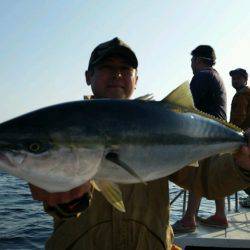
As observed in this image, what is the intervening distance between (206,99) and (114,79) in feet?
9.94

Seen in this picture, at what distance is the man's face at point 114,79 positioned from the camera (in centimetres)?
430

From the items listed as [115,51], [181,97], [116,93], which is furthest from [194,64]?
[181,97]

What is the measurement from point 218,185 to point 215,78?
3.56 m

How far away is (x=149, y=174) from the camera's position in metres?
3.02

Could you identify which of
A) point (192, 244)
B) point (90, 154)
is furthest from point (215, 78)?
point (90, 154)

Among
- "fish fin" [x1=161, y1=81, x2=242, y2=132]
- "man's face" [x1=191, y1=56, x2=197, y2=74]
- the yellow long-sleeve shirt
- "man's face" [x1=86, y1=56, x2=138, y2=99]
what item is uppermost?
"man's face" [x1=191, y1=56, x2=197, y2=74]

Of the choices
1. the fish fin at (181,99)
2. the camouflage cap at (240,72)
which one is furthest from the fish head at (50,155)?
the camouflage cap at (240,72)

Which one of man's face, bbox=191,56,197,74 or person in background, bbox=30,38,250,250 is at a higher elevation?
man's face, bbox=191,56,197,74

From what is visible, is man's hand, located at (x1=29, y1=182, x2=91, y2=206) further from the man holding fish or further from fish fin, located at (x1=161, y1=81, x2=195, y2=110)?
fish fin, located at (x1=161, y1=81, x2=195, y2=110)

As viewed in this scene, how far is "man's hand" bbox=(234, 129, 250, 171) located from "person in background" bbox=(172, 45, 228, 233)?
3221 millimetres

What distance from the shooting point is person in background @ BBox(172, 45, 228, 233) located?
6.91 meters

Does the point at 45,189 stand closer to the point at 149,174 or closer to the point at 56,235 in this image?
the point at 149,174

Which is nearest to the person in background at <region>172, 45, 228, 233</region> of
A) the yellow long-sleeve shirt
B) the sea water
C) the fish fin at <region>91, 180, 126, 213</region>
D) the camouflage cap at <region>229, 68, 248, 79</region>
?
the camouflage cap at <region>229, 68, 248, 79</region>

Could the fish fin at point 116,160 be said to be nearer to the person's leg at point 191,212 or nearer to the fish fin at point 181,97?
the fish fin at point 181,97
